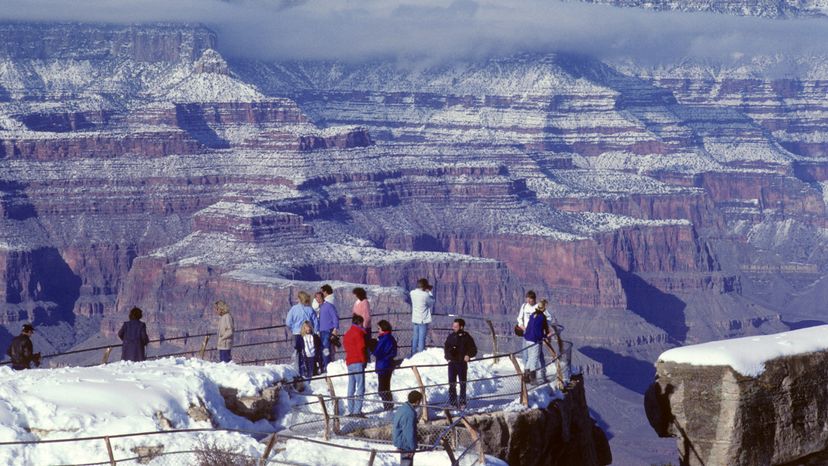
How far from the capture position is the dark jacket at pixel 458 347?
142 ft

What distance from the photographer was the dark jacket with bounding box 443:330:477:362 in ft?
142

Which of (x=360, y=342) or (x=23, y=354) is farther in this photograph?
(x=23, y=354)

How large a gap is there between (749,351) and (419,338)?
1087 centimetres

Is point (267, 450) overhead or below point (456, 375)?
overhead

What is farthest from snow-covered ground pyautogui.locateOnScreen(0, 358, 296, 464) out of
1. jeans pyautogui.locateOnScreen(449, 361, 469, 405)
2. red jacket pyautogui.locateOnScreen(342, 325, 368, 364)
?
jeans pyautogui.locateOnScreen(449, 361, 469, 405)

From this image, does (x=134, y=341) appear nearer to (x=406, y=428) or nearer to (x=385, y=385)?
(x=385, y=385)

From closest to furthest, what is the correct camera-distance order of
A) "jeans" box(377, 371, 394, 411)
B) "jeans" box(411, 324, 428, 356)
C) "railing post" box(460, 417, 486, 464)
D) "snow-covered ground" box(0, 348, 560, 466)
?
"railing post" box(460, 417, 486, 464), "snow-covered ground" box(0, 348, 560, 466), "jeans" box(377, 371, 394, 411), "jeans" box(411, 324, 428, 356)

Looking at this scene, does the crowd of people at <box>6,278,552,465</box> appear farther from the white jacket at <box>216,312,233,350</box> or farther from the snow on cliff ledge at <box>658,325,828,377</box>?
the snow on cliff ledge at <box>658,325,828,377</box>

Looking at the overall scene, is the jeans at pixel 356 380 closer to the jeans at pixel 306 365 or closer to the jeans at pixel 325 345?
the jeans at pixel 306 365

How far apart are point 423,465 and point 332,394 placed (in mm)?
5359

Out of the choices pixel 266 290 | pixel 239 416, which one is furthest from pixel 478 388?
pixel 266 290

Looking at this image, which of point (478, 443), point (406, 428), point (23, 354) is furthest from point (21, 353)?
point (406, 428)

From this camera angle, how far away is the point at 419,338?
5075 cm

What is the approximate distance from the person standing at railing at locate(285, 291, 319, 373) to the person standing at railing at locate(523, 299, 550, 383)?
455cm
